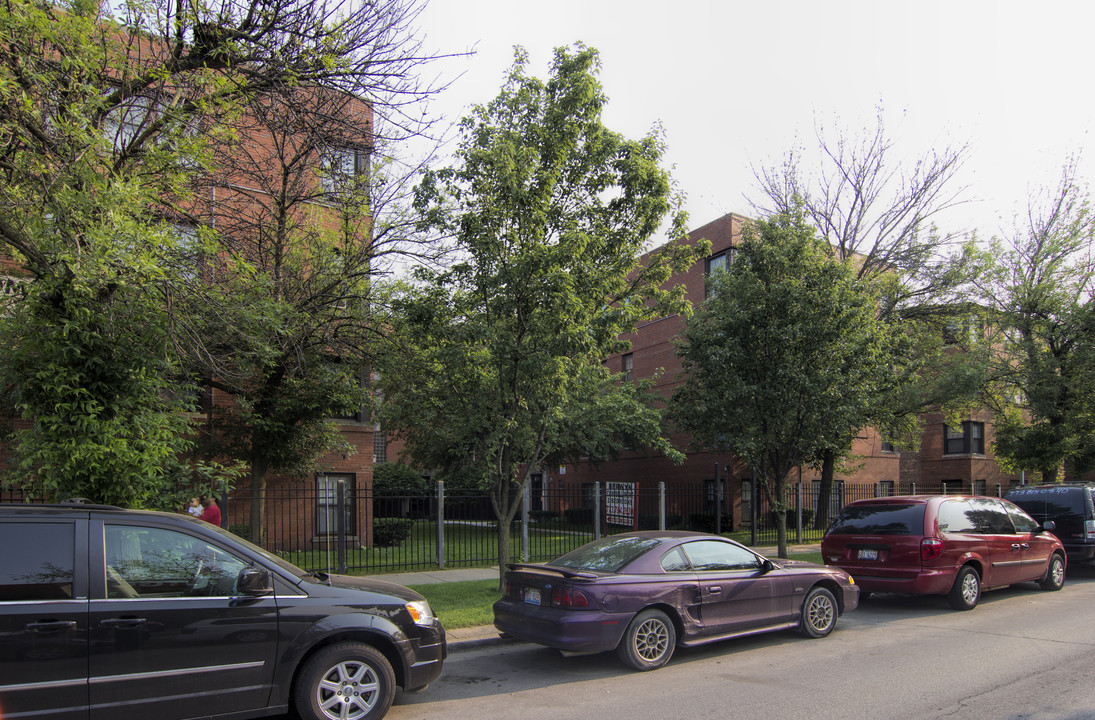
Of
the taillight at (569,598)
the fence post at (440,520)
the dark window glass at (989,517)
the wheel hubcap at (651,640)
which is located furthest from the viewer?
the fence post at (440,520)

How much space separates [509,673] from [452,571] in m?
6.86

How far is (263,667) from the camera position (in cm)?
491

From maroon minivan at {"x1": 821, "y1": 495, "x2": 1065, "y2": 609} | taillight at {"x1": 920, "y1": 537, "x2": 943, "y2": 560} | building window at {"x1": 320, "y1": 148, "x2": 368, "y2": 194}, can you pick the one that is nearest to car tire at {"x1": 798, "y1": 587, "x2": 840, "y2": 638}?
maroon minivan at {"x1": 821, "y1": 495, "x2": 1065, "y2": 609}

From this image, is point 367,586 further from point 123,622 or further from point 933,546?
point 933,546

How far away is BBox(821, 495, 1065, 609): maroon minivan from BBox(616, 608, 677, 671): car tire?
4.26 m

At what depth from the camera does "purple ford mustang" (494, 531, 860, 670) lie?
664cm

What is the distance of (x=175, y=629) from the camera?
4.65 meters

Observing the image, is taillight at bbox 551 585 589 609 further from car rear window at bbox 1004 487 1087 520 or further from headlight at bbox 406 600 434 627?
car rear window at bbox 1004 487 1087 520

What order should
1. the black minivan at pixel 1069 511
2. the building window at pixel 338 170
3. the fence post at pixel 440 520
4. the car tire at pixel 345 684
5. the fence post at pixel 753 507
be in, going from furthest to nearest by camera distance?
the fence post at pixel 753 507, the fence post at pixel 440 520, the black minivan at pixel 1069 511, the building window at pixel 338 170, the car tire at pixel 345 684

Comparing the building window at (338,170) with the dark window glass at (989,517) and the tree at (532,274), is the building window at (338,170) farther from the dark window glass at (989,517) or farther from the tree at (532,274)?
the dark window glass at (989,517)

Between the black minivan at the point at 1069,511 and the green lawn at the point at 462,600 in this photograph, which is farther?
the black minivan at the point at 1069,511

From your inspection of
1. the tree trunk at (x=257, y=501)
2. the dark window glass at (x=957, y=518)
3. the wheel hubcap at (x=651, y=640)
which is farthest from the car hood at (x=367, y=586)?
the dark window glass at (x=957, y=518)

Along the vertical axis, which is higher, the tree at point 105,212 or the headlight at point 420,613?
the tree at point 105,212

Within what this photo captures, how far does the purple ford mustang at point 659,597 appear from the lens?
21.8ft
